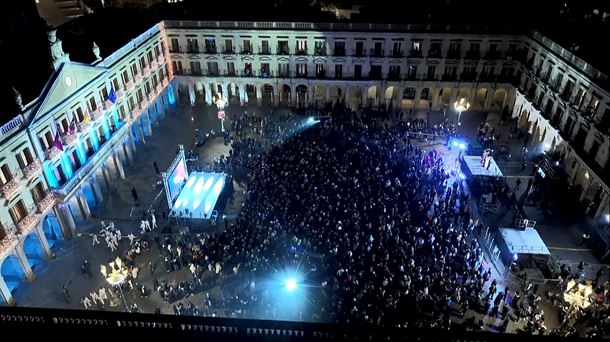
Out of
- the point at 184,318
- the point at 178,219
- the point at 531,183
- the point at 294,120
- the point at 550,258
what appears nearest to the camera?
the point at 184,318

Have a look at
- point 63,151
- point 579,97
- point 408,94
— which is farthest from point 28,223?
point 579,97

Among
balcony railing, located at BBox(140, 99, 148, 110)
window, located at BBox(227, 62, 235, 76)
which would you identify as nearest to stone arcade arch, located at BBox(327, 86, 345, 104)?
window, located at BBox(227, 62, 235, 76)

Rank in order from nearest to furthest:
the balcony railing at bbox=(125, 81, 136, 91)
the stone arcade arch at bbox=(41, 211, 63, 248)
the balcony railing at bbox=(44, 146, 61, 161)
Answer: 1. the balcony railing at bbox=(44, 146, 61, 161)
2. the stone arcade arch at bbox=(41, 211, 63, 248)
3. the balcony railing at bbox=(125, 81, 136, 91)

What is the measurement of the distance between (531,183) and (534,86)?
41.5 feet

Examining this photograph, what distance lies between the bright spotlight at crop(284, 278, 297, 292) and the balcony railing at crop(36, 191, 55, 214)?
1730cm

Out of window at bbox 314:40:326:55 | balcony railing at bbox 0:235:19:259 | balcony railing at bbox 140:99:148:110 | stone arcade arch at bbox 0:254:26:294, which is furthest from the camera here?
window at bbox 314:40:326:55

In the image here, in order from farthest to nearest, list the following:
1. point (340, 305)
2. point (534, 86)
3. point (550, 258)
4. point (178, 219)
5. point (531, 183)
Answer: point (534, 86)
point (531, 183)
point (178, 219)
point (550, 258)
point (340, 305)

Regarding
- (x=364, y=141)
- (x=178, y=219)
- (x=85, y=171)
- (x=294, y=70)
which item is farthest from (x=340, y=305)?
(x=294, y=70)

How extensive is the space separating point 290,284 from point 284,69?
30.4m

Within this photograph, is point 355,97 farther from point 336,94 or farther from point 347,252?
point 347,252

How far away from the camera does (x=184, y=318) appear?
40.5 ft

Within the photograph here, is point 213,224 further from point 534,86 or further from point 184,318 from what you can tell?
point 534,86

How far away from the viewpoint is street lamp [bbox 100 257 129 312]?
23969mm

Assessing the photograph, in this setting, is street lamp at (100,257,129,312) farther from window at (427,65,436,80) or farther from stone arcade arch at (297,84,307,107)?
window at (427,65,436,80)
